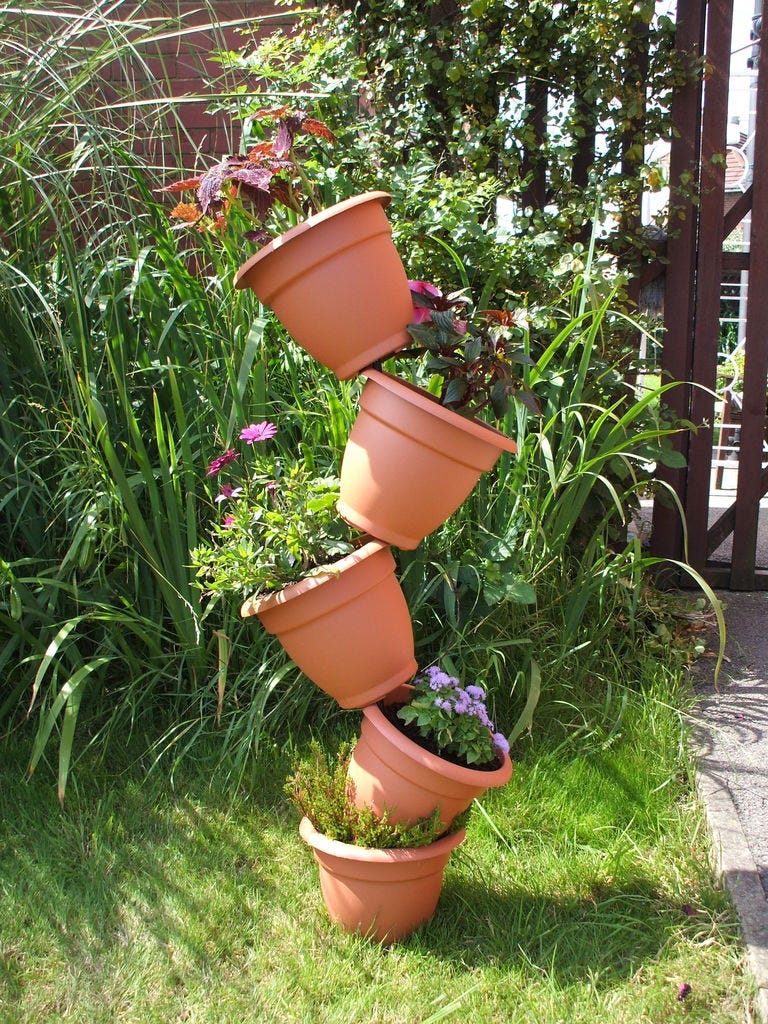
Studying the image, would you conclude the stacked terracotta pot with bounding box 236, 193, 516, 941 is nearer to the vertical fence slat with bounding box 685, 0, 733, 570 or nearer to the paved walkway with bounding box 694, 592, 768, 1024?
the paved walkway with bounding box 694, 592, 768, 1024

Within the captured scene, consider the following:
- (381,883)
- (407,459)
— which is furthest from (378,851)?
(407,459)

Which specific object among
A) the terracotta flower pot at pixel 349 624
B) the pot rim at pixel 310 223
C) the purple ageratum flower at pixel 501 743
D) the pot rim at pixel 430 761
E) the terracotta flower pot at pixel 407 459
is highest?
the pot rim at pixel 310 223

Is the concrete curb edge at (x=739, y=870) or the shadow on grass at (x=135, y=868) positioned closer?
the concrete curb edge at (x=739, y=870)

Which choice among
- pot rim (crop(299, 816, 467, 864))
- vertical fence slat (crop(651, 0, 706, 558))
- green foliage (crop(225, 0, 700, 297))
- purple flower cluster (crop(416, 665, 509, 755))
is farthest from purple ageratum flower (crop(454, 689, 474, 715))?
vertical fence slat (crop(651, 0, 706, 558))

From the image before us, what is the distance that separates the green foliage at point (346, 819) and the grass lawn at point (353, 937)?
0.68ft

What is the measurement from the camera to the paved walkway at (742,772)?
6.07 feet

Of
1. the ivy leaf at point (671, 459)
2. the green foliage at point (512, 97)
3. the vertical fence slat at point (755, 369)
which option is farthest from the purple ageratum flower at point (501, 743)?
the vertical fence slat at point (755, 369)

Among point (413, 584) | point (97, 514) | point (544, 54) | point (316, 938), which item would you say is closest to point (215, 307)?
point (97, 514)

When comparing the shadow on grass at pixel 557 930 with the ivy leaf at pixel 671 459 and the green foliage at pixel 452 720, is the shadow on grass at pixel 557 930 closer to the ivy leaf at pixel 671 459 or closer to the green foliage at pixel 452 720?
the green foliage at pixel 452 720

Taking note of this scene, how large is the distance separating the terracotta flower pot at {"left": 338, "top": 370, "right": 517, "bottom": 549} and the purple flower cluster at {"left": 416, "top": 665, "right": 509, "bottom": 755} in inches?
10.7

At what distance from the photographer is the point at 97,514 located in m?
2.45

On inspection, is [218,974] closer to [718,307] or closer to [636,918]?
[636,918]

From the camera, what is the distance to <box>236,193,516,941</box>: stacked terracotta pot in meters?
1.76

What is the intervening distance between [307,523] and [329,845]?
2.02ft
